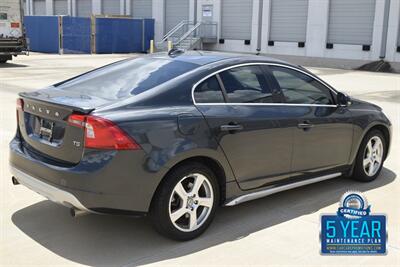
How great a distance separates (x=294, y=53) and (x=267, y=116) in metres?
27.7

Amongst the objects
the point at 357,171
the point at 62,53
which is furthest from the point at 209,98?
the point at 62,53

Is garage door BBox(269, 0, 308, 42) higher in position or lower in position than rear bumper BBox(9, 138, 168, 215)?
higher

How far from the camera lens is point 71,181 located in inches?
155

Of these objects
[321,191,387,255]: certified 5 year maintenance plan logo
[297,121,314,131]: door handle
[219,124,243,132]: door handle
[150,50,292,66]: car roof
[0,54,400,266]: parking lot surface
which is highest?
[150,50,292,66]: car roof

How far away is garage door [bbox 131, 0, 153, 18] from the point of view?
40844 millimetres

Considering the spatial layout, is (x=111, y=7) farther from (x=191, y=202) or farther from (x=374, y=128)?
(x=191, y=202)

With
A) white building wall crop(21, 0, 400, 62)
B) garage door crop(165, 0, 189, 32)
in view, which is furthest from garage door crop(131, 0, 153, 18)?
garage door crop(165, 0, 189, 32)

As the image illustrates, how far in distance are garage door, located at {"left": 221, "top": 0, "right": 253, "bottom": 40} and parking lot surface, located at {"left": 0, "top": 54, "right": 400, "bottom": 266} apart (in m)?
29.1

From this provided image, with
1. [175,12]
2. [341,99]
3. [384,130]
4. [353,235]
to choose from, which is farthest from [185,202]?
[175,12]

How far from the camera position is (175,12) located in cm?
3869

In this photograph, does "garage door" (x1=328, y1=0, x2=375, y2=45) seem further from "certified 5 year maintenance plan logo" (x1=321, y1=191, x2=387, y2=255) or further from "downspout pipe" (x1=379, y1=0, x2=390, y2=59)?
"certified 5 year maintenance plan logo" (x1=321, y1=191, x2=387, y2=255)

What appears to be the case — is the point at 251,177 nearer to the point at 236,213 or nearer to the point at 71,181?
the point at 236,213

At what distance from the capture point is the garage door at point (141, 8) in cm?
4084

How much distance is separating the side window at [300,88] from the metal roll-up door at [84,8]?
42911 millimetres
